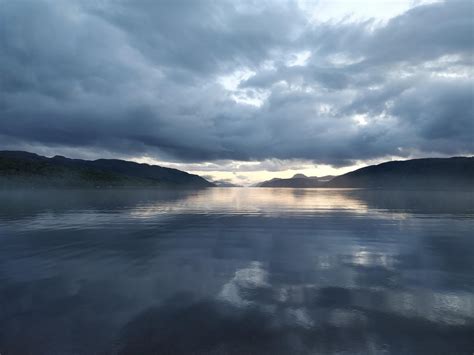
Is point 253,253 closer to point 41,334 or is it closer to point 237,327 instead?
point 237,327

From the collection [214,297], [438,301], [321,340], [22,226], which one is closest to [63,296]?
[214,297]

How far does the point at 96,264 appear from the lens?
16.5m

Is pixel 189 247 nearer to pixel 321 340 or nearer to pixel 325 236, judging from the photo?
pixel 325 236

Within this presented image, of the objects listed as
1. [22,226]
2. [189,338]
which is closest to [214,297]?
[189,338]

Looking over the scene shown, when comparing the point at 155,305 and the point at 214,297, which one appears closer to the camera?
the point at 155,305

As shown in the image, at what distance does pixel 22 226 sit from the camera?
99.3 ft

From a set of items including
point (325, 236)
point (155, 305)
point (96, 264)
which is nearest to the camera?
point (155, 305)

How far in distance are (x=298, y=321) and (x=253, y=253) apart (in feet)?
33.0

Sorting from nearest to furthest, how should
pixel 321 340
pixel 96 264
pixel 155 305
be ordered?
pixel 321 340
pixel 155 305
pixel 96 264

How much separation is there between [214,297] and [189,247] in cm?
989

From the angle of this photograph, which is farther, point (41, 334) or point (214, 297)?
point (214, 297)

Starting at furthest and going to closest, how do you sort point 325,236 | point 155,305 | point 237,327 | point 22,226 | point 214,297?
point 22,226, point 325,236, point 214,297, point 155,305, point 237,327

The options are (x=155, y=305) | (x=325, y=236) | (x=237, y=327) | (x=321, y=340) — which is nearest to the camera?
(x=321, y=340)

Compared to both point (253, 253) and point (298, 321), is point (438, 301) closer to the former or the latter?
point (298, 321)
